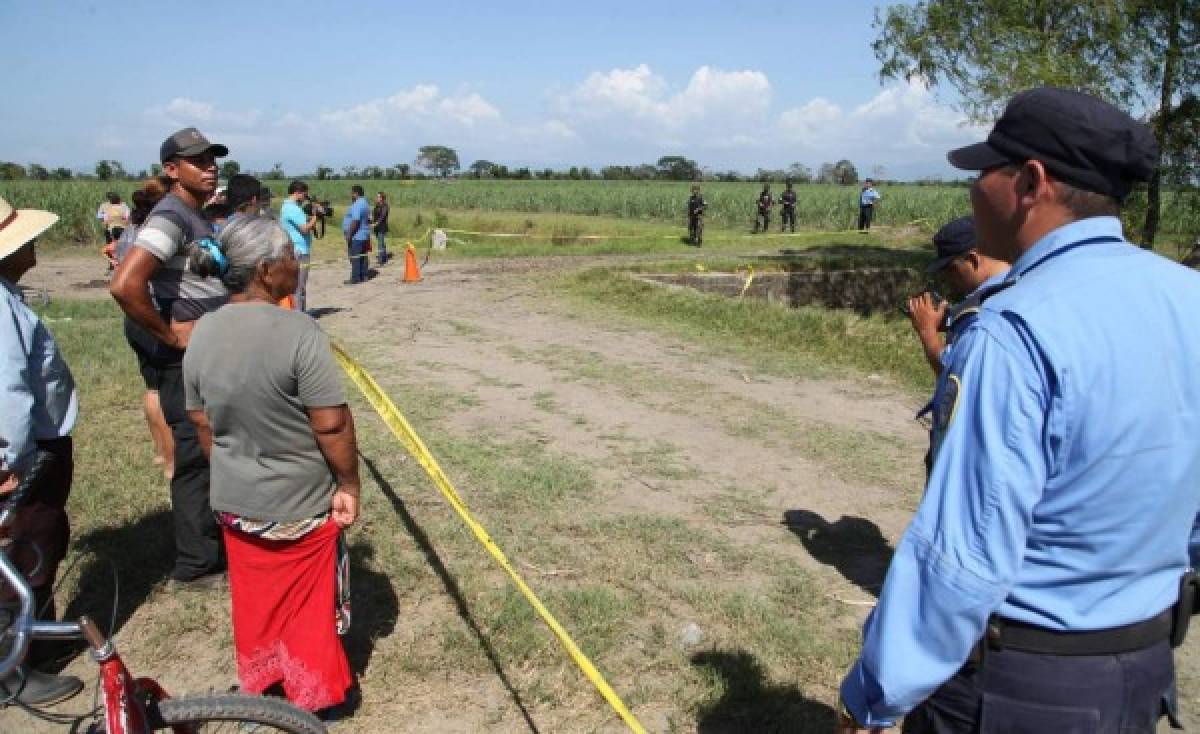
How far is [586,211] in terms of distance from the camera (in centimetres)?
4206

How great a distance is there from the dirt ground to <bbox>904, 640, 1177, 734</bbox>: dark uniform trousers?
74.6 inches

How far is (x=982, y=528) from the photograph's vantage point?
1.41 meters

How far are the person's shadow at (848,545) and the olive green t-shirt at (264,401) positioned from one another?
9.46 ft

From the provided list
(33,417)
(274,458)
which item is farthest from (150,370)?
(274,458)

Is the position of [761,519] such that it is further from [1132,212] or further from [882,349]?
[1132,212]

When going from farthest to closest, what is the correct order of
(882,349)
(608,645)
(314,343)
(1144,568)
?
(882,349) → (608,645) → (314,343) → (1144,568)

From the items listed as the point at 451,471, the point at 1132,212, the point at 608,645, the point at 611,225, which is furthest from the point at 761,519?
the point at 611,225

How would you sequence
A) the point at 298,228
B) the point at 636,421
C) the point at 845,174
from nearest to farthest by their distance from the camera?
the point at 636,421 < the point at 298,228 < the point at 845,174

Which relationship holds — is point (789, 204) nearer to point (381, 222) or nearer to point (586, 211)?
point (586, 211)

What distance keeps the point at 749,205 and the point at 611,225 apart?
968 cm

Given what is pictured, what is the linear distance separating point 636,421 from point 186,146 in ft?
13.6

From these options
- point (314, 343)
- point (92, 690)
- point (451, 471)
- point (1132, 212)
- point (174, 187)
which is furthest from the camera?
point (1132, 212)

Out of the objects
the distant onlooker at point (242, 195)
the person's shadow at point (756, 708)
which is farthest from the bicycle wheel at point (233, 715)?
the distant onlooker at point (242, 195)

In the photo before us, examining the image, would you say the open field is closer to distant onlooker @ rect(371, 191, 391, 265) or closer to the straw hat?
distant onlooker @ rect(371, 191, 391, 265)
